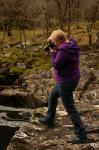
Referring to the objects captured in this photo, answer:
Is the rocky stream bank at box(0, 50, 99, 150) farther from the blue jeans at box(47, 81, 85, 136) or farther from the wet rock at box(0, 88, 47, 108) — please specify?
the blue jeans at box(47, 81, 85, 136)

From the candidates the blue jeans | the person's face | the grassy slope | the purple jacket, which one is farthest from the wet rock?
the person's face

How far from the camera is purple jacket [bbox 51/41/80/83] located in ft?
30.7

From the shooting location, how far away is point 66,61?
9.41 m

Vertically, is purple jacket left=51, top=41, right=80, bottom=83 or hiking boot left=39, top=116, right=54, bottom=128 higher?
purple jacket left=51, top=41, right=80, bottom=83

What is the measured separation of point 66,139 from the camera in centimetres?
992

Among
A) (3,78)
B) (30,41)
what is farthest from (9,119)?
(30,41)

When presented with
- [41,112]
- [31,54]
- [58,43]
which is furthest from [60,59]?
[31,54]

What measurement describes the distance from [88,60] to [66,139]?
21.2 m

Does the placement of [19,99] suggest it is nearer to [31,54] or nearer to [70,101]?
[31,54]

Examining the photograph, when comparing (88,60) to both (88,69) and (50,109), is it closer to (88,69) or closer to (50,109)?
(88,69)

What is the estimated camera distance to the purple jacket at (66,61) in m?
9.35

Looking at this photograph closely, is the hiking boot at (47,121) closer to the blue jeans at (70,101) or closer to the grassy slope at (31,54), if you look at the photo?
the blue jeans at (70,101)

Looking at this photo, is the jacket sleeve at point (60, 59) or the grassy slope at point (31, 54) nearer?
the jacket sleeve at point (60, 59)

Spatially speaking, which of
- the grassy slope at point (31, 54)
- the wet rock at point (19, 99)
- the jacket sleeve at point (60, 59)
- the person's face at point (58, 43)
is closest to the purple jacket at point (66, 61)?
the jacket sleeve at point (60, 59)
